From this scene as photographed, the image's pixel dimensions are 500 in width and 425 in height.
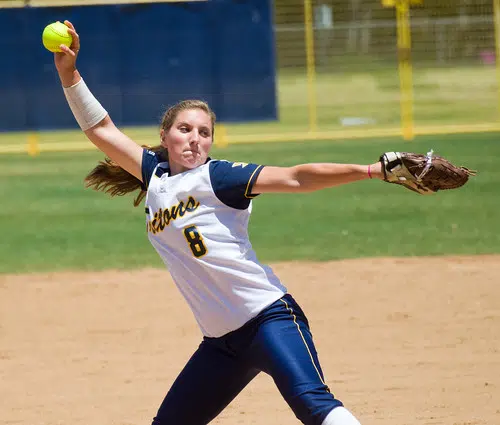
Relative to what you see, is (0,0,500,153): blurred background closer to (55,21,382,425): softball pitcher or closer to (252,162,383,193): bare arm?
(55,21,382,425): softball pitcher

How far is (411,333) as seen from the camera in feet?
24.2

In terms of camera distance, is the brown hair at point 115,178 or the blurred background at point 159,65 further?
the blurred background at point 159,65

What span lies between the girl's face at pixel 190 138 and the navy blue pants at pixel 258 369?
67cm

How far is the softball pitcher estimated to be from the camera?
389 cm

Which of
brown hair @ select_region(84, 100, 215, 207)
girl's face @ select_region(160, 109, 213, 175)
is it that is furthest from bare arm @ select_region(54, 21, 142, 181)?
girl's face @ select_region(160, 109, 213, 175)

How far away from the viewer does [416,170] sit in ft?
12.3

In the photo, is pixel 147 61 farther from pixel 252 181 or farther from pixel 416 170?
pixel 416 170

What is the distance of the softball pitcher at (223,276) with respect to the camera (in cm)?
389

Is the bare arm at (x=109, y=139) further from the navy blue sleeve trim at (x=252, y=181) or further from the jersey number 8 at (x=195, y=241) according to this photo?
the navy blue sleeve trim at (x=252, y=181)

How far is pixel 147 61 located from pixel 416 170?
16687 millimetres

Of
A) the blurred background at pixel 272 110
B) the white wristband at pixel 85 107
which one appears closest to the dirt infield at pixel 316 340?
the blurred background at pixel 272 110

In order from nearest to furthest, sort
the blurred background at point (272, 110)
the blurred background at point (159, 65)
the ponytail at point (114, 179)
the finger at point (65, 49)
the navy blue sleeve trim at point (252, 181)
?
1. the navy blue sleeve trim at point (252, 181)
2. the finger at point (65, 49)
3. the ponytail at point (114, 179)
4. the blurred background at point (272, 110)
5. the blurred background at point (159, 65)

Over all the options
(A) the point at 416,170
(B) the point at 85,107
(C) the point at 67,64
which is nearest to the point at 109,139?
(B) the point at 85,107

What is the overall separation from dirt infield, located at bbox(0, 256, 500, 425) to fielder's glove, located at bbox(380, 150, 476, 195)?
6.91 feet
